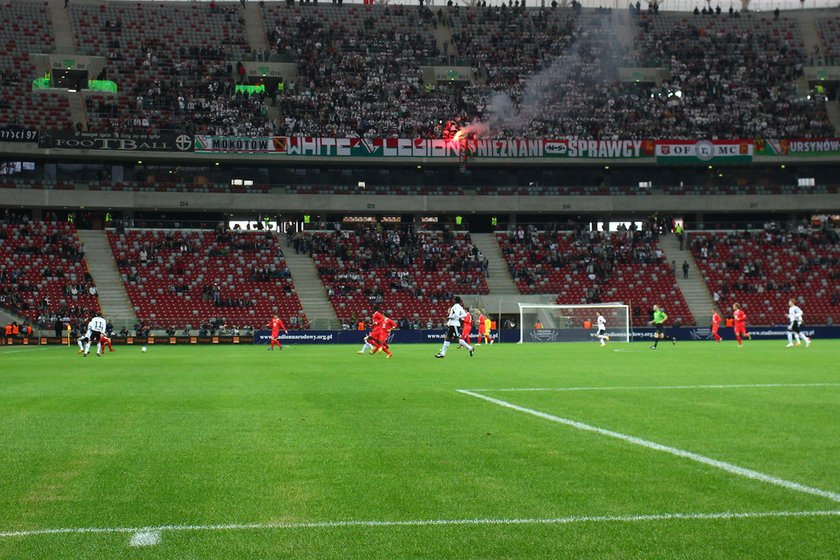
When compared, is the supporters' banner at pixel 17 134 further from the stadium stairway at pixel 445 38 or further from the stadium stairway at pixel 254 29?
the stadium stairway at pixel 445 38

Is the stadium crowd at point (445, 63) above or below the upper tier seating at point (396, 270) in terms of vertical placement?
above

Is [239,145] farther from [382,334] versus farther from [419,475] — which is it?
[419,475]

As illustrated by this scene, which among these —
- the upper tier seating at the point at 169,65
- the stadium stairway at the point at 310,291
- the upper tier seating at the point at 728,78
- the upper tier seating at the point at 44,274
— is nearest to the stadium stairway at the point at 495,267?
the stadium stairway at the point at 310,291

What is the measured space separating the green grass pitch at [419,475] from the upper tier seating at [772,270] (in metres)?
50.5

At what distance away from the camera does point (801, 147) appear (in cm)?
7150

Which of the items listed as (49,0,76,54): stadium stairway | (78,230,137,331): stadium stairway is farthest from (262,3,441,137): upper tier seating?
(49,0,76,54): stadium stairway

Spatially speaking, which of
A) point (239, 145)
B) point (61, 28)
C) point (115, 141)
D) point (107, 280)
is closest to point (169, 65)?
point (61, 28)

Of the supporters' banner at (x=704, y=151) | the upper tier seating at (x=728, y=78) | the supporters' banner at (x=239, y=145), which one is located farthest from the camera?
the upper tier seating at (x=728, y=78)

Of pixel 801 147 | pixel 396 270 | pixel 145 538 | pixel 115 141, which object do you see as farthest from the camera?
pixel 801 147

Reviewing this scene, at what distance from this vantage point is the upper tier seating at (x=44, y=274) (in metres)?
57.8

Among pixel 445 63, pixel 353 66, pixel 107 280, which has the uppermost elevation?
pixel 445 63

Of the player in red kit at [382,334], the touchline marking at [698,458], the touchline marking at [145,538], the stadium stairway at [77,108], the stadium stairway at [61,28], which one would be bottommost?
the touchline marking at [698,458]

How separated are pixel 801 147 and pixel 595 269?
18.6 metres

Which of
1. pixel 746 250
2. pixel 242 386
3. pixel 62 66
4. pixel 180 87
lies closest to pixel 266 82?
pixel 180 87
